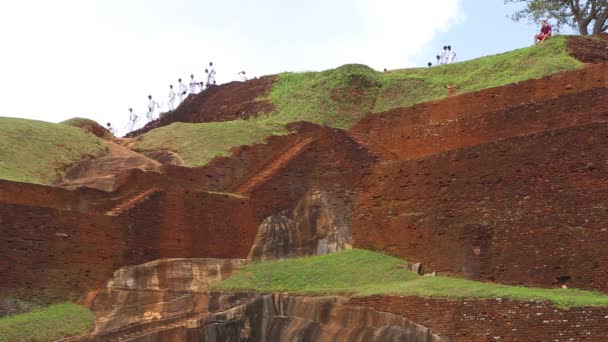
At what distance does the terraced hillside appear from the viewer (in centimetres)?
1602

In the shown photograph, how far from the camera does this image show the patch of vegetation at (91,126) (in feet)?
89.9

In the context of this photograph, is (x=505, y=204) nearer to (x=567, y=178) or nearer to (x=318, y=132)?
(x=567, y=178)

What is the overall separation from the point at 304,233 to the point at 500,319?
638 cm

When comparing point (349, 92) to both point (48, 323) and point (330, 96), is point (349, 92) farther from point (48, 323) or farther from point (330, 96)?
point (48, 323)

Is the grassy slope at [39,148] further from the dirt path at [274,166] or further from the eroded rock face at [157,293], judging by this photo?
the dirt path at [274,166]

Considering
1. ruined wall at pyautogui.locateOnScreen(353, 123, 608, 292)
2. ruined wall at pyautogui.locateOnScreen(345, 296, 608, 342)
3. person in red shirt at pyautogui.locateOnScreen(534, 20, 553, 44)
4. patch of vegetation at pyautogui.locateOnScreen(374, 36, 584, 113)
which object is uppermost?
person in red shirt at pyautogui.locateOnScreen(534, 20, 553, 44)

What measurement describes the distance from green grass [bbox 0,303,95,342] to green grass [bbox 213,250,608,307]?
2.58 metres

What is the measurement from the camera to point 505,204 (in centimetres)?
1736

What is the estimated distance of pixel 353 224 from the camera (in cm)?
2045

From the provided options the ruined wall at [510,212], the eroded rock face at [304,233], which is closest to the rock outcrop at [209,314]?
the eroded rock face at [304,233]

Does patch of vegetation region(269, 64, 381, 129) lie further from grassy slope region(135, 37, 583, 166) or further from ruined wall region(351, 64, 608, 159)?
ruined wall region(351, 64, 608, 159)

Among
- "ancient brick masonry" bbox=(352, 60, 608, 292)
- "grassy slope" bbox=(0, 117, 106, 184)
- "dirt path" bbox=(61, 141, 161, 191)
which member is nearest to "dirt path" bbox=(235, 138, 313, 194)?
"dirt path" bbox=(61, 141, 161, 191)

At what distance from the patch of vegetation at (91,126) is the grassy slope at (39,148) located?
155 centimetres

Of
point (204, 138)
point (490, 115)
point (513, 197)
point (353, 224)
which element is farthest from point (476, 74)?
point (513, 197)
